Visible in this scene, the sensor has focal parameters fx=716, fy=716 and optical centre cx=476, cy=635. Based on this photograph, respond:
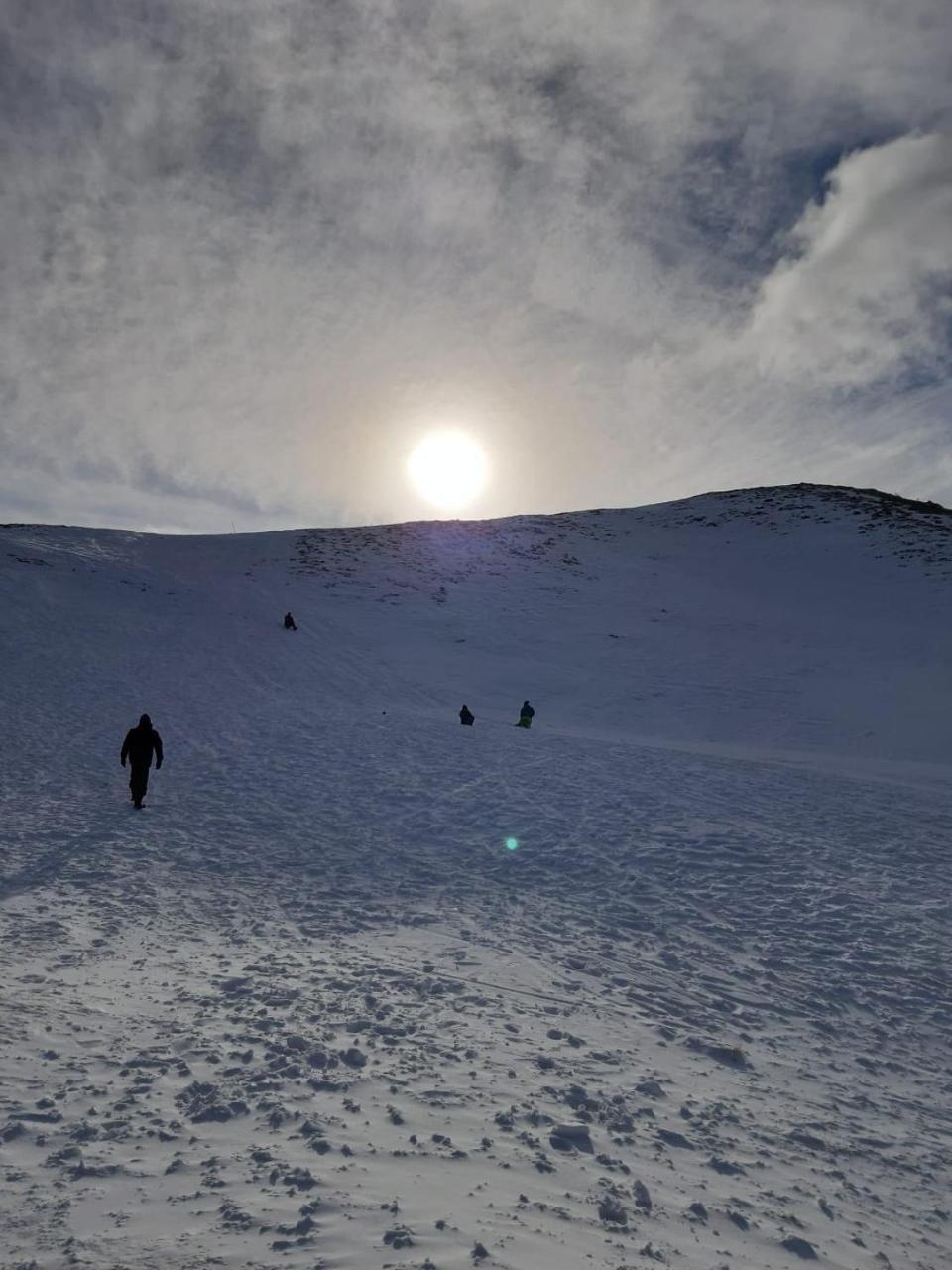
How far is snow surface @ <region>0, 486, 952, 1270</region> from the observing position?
3.73 m

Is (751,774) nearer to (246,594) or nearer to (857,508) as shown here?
(246,594)

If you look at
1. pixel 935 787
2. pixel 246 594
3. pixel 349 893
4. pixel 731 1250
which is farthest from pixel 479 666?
pixel 731 1250

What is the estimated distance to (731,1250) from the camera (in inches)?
145

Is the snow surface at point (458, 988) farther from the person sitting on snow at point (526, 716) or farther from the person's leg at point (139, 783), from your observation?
A: the person sitting on snow at point (526, 716)

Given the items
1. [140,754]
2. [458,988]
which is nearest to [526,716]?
[140,754]

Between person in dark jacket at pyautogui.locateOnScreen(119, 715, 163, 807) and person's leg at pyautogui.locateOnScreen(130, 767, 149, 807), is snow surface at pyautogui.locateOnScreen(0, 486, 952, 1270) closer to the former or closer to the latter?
person's leg at pyautogui.locateOnScreen(130, 767, 149, 807)

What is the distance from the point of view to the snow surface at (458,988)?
3.73 metres

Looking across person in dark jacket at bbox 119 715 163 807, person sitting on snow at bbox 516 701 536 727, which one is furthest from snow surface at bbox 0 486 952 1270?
person sitting on snow at bbox 516 701 536 727

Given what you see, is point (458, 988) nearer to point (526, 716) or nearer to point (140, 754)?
point (140, 754)

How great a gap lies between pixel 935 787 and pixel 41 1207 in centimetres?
1869

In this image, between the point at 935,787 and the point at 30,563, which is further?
the point at 30,563

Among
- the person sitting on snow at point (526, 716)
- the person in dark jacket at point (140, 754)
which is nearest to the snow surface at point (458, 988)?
the person in dark jacket at point (140, 754)

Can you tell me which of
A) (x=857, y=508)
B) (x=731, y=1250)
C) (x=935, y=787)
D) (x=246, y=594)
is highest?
(x=857, y=508)

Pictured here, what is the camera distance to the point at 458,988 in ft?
21.5
